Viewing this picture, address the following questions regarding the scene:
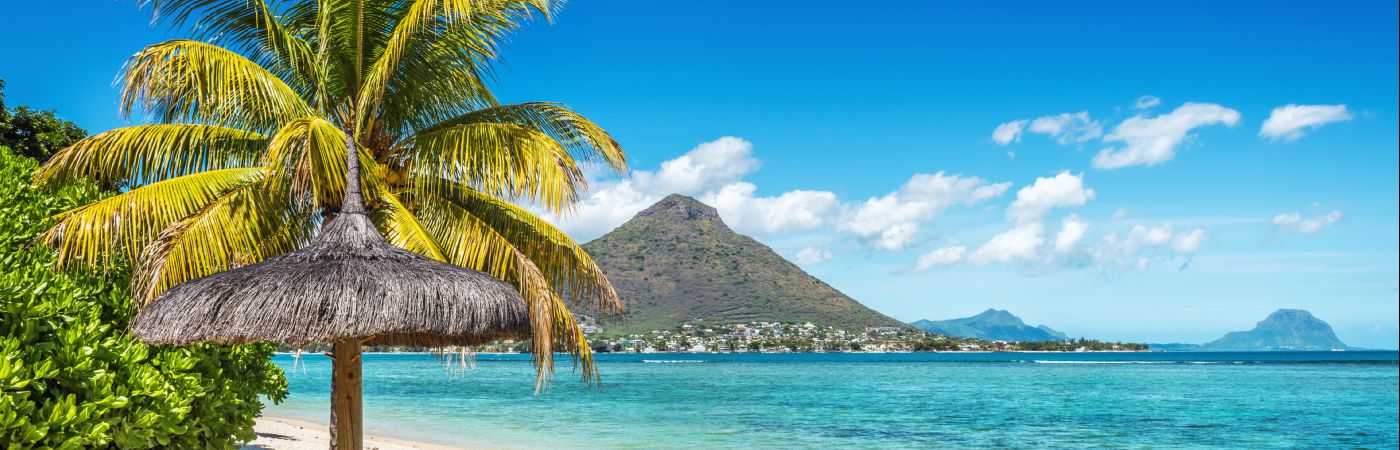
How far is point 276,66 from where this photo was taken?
797 centimetres

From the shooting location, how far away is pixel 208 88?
6.56 meters

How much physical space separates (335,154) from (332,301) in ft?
4.70

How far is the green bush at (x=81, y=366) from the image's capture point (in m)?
4.16

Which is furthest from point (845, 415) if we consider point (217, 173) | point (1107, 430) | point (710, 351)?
point (710, 351)

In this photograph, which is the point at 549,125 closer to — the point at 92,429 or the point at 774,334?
the point at 92,429

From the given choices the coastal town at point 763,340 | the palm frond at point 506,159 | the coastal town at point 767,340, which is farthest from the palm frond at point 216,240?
the coastal town at point 767,340

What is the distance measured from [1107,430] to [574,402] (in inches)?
639

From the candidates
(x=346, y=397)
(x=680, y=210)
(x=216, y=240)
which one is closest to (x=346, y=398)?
(x=346, y=397)

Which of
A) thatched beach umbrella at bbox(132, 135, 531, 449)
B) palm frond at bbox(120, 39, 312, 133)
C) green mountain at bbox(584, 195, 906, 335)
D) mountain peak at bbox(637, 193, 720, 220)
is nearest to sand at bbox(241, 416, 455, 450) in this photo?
palm frond at bbox(120, 39, 312, 133)

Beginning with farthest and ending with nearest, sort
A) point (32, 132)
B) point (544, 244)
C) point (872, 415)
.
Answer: point (872, 415), point (32, 132), point (544, 244)

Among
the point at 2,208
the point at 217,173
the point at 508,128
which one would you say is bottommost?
the point at 2,208

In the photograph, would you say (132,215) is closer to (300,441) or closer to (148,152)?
(148,152)

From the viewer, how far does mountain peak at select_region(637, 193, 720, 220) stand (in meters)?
111

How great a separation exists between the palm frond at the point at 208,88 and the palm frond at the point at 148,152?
0.71 feet
